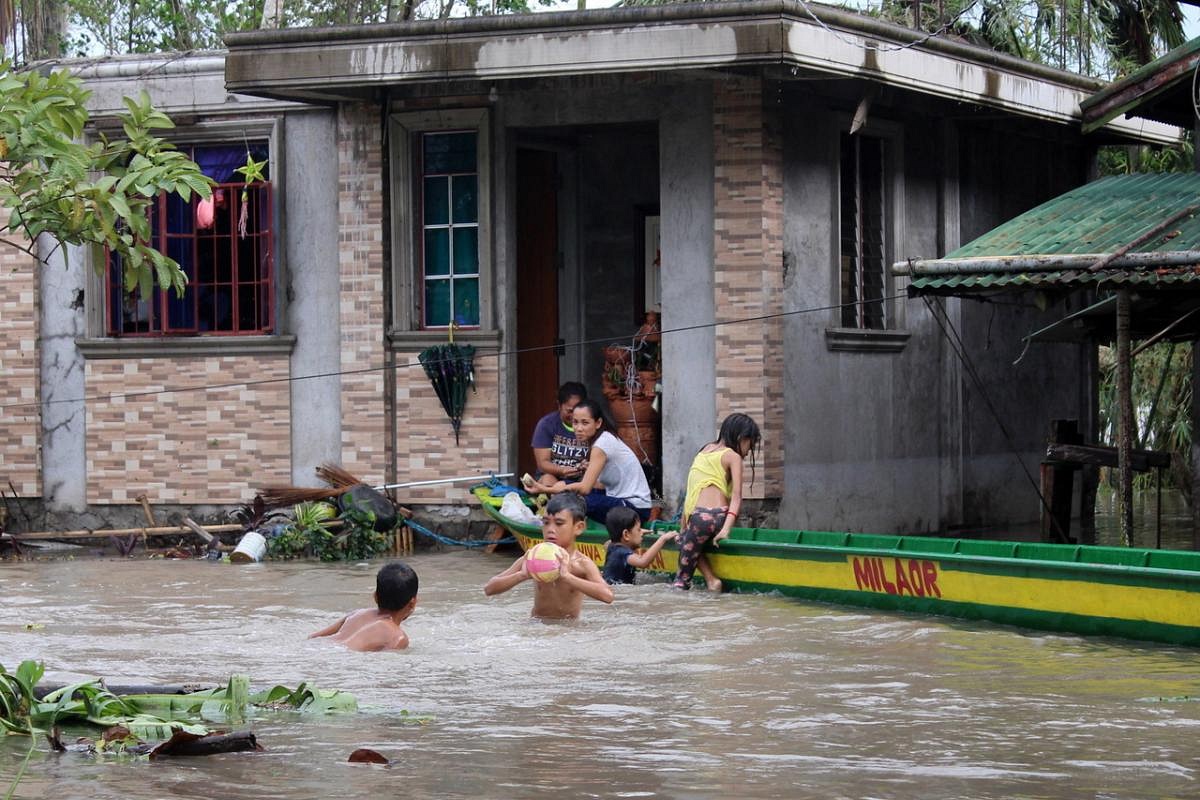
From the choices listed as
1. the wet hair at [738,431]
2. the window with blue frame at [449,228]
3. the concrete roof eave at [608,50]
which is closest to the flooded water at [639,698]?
the wet hair at [738,431]

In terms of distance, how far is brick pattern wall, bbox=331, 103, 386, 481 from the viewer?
1555 centimetres

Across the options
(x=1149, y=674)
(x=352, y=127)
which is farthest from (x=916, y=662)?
(x=352, y=127)

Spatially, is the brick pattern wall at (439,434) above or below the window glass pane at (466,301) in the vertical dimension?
below

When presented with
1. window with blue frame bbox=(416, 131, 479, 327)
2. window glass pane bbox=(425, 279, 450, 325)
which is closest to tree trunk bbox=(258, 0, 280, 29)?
window with blue frame bbox=(416, 131, 479, 327)

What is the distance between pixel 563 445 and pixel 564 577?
4162mm

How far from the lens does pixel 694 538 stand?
12.6m

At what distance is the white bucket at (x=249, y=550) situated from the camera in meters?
15.1

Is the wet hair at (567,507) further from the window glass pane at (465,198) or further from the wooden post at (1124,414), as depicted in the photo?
the window glass pane at (465,198)

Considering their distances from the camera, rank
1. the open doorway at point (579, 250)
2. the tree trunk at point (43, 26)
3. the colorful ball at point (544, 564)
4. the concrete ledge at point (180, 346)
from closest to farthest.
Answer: the colorful ball at point (544, 564)
the concrete ledge at point (180, 346)
the open doorway at point (579, 250)
the tree trunk at point (43, 26)

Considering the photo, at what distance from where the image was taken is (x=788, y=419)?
14812 mm

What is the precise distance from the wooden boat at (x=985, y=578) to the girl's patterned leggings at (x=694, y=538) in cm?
15

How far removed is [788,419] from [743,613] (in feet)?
11.9

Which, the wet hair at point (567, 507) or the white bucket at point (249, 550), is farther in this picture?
the white bucket at point (249, 550)

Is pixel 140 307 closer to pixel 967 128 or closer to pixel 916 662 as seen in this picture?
pixel 967 128
